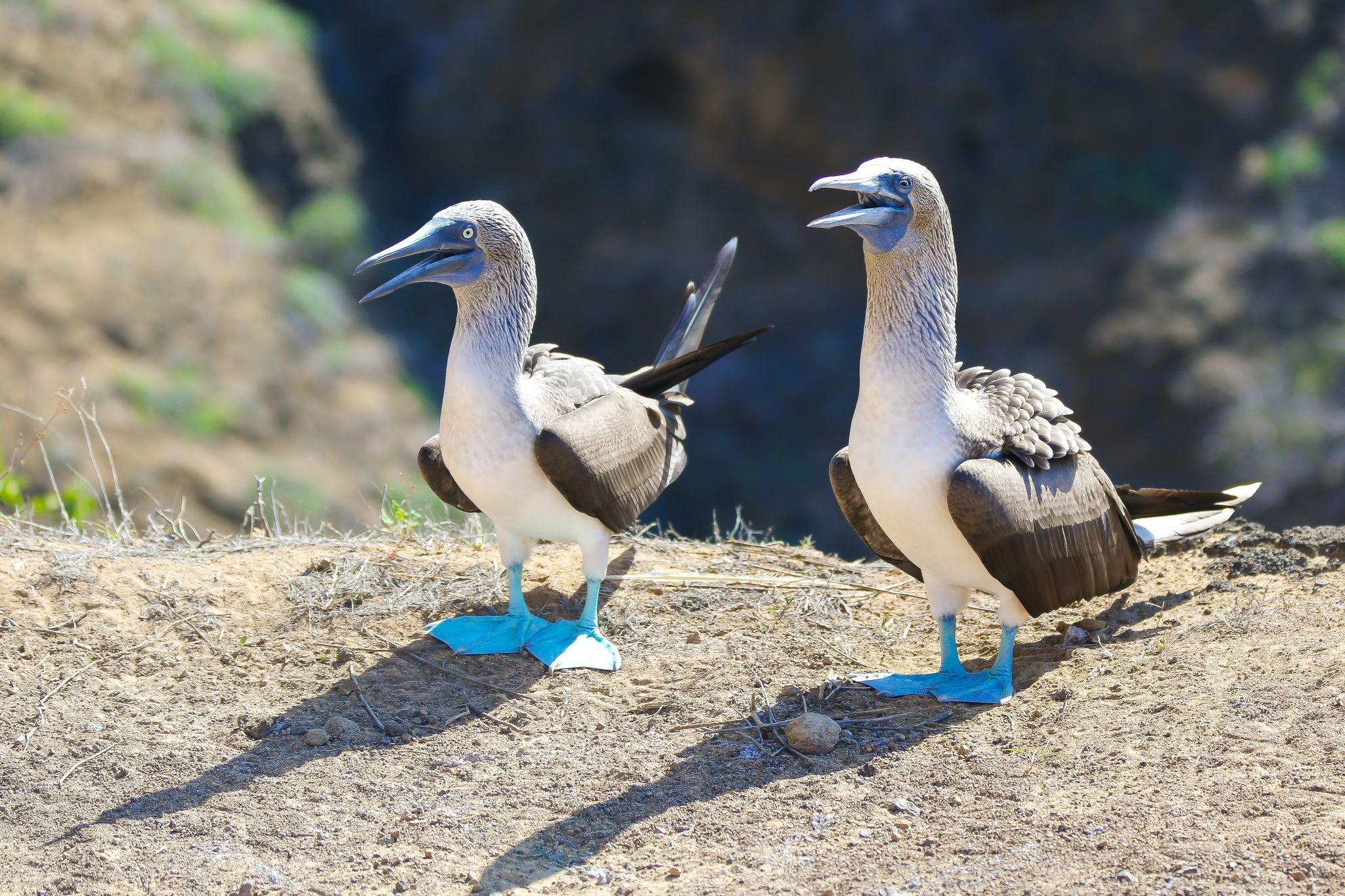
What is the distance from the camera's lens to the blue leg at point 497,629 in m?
5.13

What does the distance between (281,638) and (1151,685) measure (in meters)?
3.15

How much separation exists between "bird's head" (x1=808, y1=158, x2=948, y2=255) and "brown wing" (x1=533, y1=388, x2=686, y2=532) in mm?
1141

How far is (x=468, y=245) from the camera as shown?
4969 mm

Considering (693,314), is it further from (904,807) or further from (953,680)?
(904,807)

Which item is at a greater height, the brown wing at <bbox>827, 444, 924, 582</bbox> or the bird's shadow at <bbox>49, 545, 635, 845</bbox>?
the brown wing at <bbox>827, 444, 924, 582</bbox>

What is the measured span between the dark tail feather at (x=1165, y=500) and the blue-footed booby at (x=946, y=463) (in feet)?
1.14

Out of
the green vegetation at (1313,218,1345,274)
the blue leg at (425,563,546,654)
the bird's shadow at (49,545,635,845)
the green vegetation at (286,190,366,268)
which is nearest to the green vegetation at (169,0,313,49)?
the green vegetation at (286,190,366,268)

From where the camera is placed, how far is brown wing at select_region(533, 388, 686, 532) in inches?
192

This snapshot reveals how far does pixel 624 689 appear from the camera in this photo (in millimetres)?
4949

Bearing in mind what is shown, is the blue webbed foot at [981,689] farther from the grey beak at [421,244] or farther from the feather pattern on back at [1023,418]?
the grey beak at [421,244]

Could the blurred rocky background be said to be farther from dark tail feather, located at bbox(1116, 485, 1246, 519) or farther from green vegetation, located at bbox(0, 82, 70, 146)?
dark tail feather, located at bbox(1116, 485, 1246, 519)

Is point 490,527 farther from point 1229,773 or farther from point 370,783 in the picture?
point 1229,773

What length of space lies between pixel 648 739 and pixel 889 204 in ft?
6.46

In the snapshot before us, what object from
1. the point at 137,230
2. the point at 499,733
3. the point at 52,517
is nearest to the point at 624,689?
the point at 499,733
